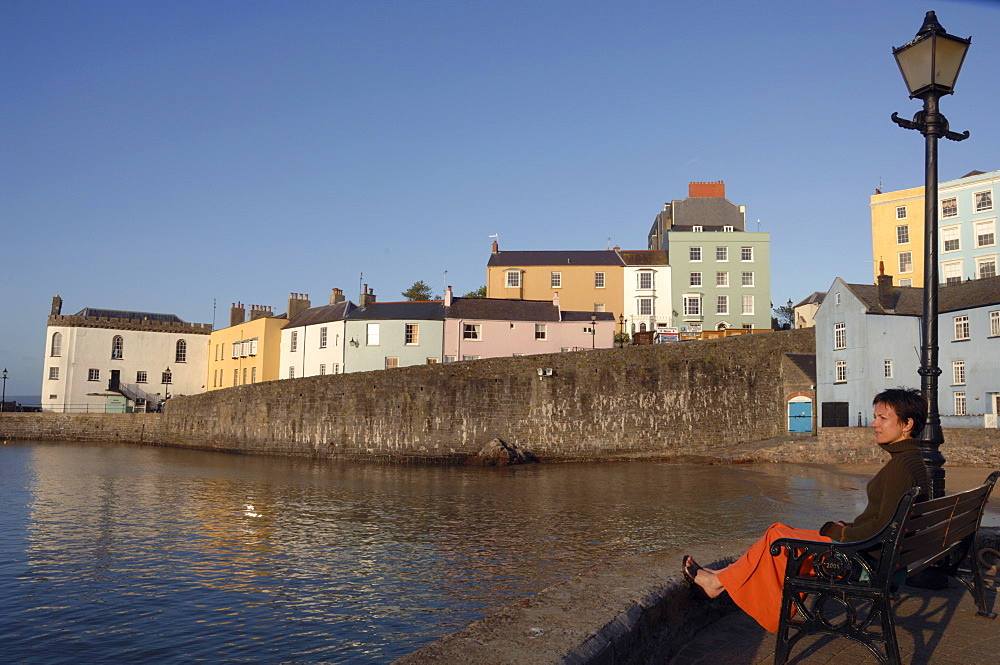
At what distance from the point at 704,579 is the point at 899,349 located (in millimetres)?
30736

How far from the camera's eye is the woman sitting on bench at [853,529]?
4055 millimetres

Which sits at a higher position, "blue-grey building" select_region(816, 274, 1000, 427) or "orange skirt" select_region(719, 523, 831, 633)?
"blue-grey building" select_region(816, 274, 1000, 427)

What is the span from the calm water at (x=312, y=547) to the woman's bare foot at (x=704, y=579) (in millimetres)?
3622

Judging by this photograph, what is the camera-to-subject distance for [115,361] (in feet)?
190

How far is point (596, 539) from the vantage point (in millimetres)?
13180

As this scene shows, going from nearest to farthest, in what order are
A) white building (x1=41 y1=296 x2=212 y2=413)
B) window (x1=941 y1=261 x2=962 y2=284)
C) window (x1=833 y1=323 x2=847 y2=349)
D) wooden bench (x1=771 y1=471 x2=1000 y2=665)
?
1. wooden bench (x1=771 y1=471 x2=1000 y2=665)
2. window (x1=833 y1=323 x2=847 y2=349)
3. window (x1=941 y1=261 x2=962 y2=284)
4. white building (x1=41 y1=296 x2=212 y2=413)

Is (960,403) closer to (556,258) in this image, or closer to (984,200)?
(984,200)

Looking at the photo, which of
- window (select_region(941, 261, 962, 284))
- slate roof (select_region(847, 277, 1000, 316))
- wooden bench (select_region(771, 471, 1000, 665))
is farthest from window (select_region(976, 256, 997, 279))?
wooden bench (select_region(771, 471, 1000, 665))

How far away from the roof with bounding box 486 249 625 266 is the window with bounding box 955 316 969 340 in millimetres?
27245

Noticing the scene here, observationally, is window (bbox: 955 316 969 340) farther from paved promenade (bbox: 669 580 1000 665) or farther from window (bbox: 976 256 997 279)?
paved promenade (bbox: 669 580 1000 665)

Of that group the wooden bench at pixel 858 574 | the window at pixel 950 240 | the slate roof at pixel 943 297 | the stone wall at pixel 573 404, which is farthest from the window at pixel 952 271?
the wooden bench at pixel 858 574

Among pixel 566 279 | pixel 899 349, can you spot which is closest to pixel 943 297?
pixel 899 349

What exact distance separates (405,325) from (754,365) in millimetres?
21215

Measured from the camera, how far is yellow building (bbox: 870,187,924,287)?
48.0 metres
